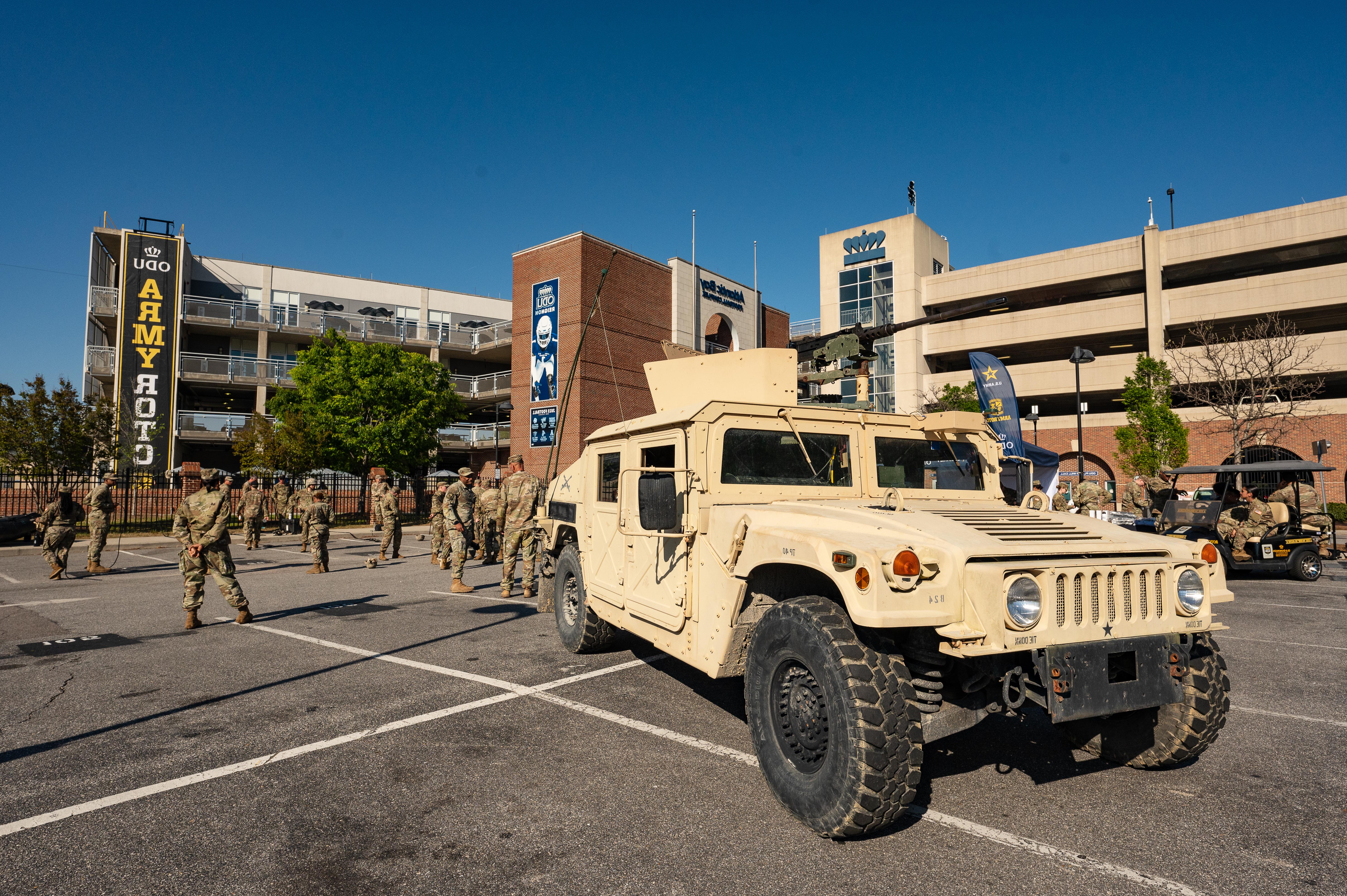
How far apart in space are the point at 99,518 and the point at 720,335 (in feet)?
96.1

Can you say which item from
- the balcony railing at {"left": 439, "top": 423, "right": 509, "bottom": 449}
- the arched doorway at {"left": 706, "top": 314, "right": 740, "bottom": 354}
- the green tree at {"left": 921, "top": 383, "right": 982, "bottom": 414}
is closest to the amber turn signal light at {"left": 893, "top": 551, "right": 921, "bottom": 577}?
the green tree at {"left": 921, "top": 383, "right": 982, "bottom": 414}

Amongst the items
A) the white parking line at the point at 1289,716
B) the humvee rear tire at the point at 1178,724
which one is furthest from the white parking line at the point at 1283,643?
the humvee rear tire at the point at 1178,724

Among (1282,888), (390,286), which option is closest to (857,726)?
(1282,888)

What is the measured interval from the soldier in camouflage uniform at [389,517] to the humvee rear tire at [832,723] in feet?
43.4

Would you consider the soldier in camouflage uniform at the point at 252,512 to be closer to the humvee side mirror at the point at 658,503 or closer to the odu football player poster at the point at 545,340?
the odu football player poster at the point at 545,340

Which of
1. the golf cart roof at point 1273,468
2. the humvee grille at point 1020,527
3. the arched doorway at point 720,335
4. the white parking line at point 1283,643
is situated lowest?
the white parking line at point 1283,643

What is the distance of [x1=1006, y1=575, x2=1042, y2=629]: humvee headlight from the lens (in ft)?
10.4

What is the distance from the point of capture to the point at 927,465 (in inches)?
196

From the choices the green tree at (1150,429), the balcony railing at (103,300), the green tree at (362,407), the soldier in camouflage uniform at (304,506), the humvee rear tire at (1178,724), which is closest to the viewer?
the humvee rear tire at (1178,724)

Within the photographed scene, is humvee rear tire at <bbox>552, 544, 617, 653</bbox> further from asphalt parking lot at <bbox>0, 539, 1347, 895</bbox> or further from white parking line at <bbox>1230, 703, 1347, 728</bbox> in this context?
white parking line at <bbox>1230, 703, 1347, 728</bbox>

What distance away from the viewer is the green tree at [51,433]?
2212 centimetres

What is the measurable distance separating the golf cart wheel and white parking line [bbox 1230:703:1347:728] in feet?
29.9

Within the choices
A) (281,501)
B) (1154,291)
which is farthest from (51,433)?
(1154,291)

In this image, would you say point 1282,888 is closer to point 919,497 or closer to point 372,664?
point 919,497
